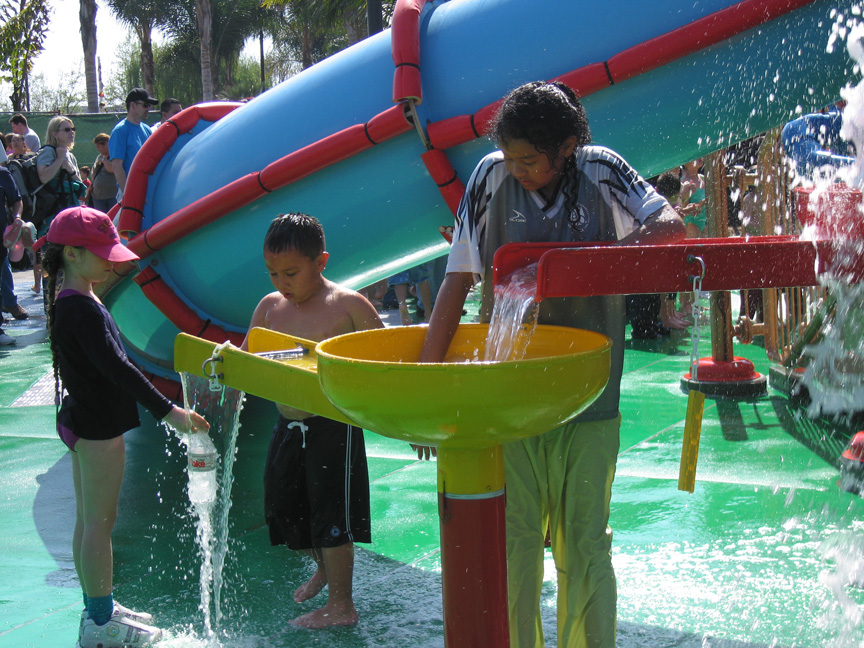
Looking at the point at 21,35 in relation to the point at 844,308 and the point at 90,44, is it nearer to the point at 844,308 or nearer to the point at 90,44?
the point at 90,44

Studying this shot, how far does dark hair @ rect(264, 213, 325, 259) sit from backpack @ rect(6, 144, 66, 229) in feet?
24.7

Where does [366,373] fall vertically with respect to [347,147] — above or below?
below

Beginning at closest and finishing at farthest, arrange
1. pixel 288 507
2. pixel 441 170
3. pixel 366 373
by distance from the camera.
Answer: pixel 366 373 < pixel 288 507 < pixel 441 170

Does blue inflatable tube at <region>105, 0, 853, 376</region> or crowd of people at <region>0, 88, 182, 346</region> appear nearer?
blue inflatable tube at <region>105, 0, 853, 376</region>

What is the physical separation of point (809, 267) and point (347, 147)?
2555 millimetres

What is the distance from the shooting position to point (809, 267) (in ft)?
6.29

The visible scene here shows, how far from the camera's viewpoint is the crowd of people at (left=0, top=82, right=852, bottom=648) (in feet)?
7.22

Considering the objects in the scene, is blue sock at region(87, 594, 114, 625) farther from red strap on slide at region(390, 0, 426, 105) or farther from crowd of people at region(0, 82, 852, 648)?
red strap on slide at region(390, 0, 426, 105)

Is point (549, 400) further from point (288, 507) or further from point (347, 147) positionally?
point (347, 147)

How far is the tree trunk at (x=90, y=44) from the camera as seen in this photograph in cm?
2859

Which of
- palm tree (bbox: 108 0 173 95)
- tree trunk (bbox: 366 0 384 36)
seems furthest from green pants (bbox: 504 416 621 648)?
palm tree (bbox: 108 0 173 95)

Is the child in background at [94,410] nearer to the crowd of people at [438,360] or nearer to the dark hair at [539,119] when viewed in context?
the crowd of people at [438,360]

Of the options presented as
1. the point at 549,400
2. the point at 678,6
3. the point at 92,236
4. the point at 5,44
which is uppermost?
the point at 5,44

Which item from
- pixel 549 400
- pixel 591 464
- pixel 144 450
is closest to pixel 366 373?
pixel 549 400
